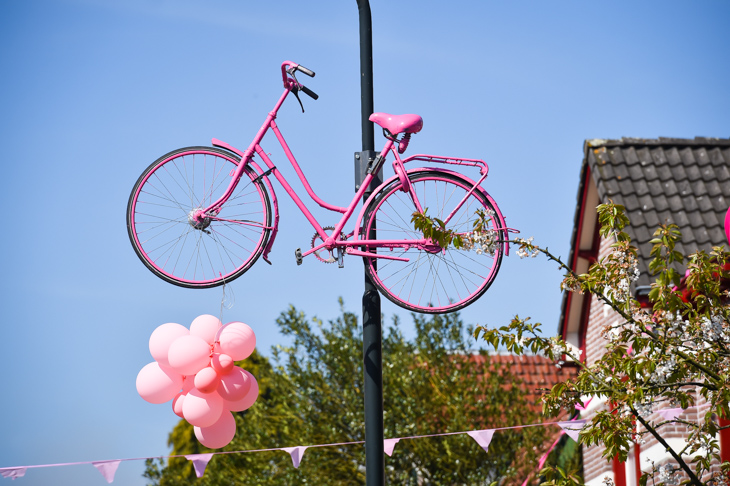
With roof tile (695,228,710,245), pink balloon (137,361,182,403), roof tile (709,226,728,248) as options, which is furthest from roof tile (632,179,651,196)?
pink balloon (137,361,182,403)

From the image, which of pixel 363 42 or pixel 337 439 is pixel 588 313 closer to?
pixel 337 439

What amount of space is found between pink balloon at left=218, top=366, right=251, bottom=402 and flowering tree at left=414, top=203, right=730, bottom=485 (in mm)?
1599

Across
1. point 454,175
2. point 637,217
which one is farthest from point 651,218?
point 454,175

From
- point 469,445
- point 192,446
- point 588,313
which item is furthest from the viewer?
point 192,446

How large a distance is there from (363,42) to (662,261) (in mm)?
2280

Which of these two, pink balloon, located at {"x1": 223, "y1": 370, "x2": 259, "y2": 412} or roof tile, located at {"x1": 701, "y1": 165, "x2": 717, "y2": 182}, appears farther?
roof tile, located at {"x1": 701, "y1": 165, "x2": 717, "y2": 182}

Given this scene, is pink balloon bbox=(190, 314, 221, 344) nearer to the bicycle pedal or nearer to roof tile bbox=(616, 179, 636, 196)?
the bicycle pedal

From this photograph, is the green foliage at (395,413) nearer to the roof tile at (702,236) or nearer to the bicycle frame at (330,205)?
the roof tile at (702,236)

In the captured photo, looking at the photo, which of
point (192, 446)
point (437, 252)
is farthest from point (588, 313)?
point (192, 446)

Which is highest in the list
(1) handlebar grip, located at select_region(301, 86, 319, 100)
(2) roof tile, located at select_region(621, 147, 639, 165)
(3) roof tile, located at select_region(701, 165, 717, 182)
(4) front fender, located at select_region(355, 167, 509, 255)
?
(2) roof tile, located at select_region(621, 147, 639, 165)

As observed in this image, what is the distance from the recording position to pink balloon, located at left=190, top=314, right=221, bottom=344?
5.52m

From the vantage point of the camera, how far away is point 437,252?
5.17 metres

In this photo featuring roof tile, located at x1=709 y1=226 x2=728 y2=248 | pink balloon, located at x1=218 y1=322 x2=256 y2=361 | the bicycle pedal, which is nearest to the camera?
the bicycle pedal

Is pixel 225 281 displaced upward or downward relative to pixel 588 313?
downward
